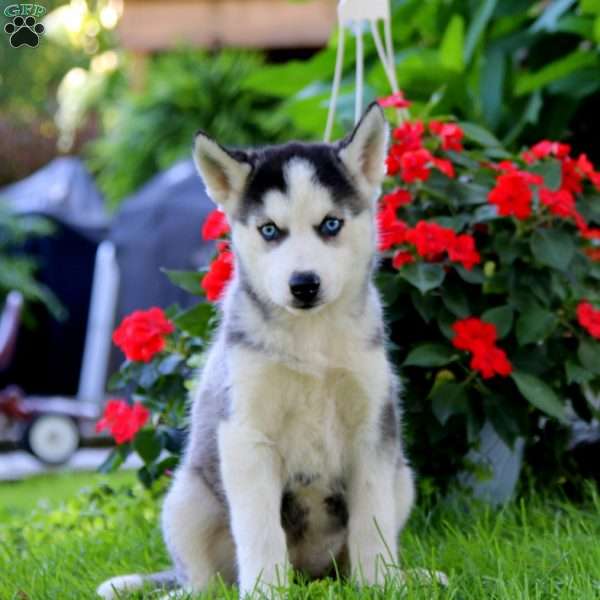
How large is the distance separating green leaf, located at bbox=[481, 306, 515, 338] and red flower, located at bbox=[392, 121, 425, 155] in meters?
0.67

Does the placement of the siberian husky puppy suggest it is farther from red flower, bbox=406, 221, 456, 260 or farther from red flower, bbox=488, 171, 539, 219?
red flower, bbox=488, 171, 539, 219

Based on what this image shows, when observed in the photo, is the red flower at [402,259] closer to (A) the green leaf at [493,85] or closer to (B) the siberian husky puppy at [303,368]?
(B) the siberian husky puppy at [303,368]

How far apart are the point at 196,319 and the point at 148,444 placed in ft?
A: 1.66

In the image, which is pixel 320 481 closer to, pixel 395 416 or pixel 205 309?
pixel 395 416

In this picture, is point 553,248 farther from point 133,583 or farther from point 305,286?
point 133,583

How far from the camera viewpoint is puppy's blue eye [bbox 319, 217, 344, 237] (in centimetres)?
277

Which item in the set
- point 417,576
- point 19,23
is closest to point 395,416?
point 417,576

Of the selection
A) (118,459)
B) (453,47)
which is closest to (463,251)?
(118,459)

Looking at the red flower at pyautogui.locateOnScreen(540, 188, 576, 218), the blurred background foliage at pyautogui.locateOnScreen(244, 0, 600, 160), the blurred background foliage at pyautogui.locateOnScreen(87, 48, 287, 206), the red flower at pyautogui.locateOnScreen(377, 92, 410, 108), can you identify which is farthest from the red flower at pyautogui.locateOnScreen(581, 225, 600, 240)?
the blurred background foliage at pyautogui.locateOnScreen(87, 48, 287, 206)

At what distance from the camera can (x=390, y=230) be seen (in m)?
3.75

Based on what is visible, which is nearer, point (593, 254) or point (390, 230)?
point (390, 230)

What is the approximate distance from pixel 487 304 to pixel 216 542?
1426 millimetres

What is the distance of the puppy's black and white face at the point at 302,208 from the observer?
106 inches

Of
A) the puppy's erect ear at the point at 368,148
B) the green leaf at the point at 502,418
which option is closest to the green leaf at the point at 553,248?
the green leaf at the point at 502,418
